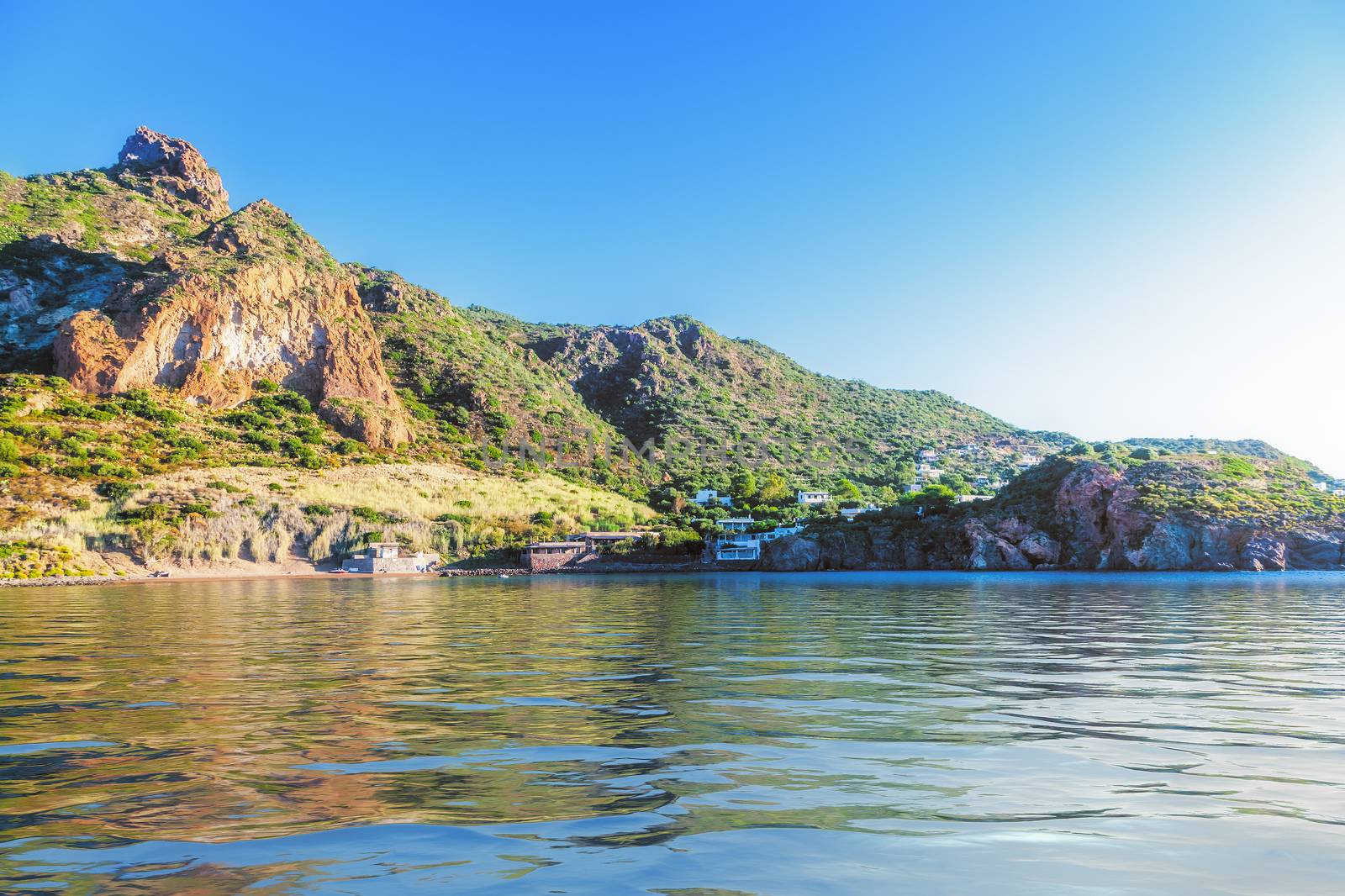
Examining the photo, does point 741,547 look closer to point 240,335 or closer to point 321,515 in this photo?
point 321,515

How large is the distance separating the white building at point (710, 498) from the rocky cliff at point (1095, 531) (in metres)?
30.5

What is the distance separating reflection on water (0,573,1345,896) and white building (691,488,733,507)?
100 m

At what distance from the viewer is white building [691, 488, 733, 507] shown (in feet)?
383

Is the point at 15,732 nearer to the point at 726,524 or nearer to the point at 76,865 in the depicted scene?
the point at 76,865

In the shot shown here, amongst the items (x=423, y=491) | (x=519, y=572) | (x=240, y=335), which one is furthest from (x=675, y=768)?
(x=240, y=335)

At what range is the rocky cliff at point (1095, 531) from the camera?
69.3m

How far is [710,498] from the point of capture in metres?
118

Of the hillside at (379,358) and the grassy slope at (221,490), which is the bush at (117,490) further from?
the hillside at (379,358)

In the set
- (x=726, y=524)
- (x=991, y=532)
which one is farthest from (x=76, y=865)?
(x=726, y=524)

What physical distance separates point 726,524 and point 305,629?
3210 inches

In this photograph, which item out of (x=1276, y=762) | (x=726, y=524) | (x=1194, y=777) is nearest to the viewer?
(x=1194, y=777)

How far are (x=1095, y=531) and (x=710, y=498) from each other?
2126 inches

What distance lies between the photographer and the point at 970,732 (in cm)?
802

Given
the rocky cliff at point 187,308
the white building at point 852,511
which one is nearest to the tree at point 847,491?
the white building at point 852,511
